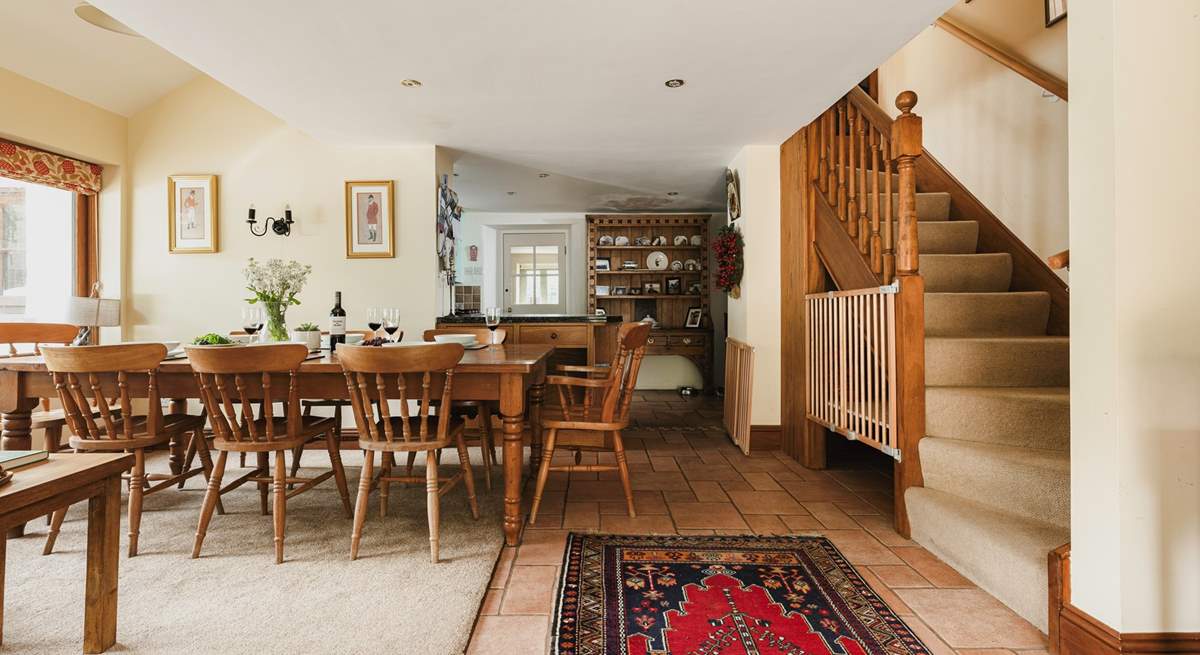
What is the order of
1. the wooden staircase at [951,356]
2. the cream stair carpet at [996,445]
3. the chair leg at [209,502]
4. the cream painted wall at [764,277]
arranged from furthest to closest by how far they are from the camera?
the cream painted wall at [764,277] < the chair leg at [209,502] < the wooden staircase at [951,356] < the cream stair carpet at [996,445]

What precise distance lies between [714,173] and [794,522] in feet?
10.9

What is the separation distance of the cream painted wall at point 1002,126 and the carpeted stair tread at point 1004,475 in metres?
1.51

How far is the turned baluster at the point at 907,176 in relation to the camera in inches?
96.9

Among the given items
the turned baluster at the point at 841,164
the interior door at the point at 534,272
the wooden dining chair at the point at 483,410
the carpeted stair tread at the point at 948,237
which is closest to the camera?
the wooden dining chair at the point at 483,410

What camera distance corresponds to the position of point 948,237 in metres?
3.54

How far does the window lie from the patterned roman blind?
17 centimetres

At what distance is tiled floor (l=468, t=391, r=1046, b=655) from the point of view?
1.73 m

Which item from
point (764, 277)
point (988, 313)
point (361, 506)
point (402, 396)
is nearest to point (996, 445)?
point (988, 313)

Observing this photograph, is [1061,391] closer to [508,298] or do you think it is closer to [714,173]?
[714,173]

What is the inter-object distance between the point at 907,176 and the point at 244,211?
4.34 metres

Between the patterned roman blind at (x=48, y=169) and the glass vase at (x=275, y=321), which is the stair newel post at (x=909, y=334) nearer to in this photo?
the glass vase at (x=275, y=321)

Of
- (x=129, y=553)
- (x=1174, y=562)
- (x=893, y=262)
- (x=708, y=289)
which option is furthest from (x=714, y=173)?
(x=129, y=553)

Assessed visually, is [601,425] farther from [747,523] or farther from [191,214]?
[191,214]

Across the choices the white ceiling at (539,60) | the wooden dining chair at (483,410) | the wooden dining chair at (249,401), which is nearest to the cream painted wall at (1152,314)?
the white ceiling at (539,60)
